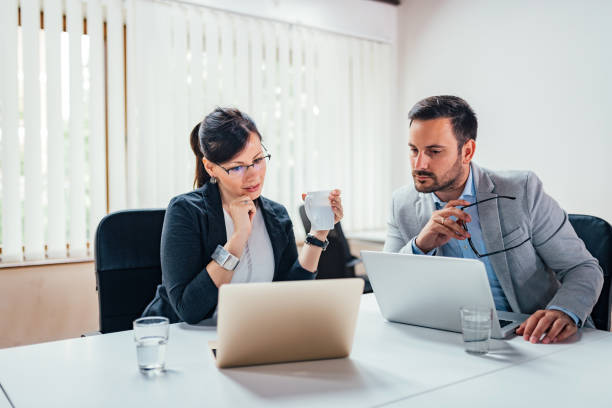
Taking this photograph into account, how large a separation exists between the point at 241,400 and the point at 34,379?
1.39 ft

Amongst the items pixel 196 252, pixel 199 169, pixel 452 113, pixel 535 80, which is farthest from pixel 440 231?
pixel 535 80

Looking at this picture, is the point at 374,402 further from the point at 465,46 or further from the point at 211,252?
the point at 465,46

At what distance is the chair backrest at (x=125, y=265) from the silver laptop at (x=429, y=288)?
81 centimetres

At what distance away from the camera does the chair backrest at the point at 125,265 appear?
1.62 meters

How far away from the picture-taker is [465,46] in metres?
3.55

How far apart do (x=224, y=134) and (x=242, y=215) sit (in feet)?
0.92

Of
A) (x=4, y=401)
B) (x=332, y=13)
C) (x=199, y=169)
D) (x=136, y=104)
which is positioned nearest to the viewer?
(x=4, y=401)

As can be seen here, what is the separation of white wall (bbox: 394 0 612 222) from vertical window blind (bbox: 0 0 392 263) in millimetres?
794

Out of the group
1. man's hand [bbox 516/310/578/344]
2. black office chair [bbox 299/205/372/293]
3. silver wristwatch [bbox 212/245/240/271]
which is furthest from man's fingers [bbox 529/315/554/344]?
black office chair [bbox 299/205/372/293]

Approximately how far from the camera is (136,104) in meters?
3.00

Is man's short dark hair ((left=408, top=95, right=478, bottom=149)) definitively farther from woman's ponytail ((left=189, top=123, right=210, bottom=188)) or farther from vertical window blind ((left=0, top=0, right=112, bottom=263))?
vertical window blind ((left=0, top=0, right=112, bottom=263))

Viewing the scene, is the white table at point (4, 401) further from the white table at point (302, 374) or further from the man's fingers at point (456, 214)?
the man's fingers at point (456, 214)

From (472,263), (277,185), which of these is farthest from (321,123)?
(472,263)

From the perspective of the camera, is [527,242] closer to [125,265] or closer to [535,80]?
[125,265]
